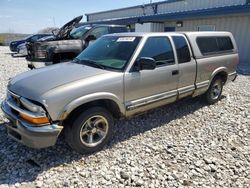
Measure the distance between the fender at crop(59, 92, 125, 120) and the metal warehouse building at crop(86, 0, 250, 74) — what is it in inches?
337

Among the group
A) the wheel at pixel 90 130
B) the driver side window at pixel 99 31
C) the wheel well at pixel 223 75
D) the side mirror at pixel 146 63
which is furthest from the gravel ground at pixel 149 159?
the driver side window at pixel 99 31

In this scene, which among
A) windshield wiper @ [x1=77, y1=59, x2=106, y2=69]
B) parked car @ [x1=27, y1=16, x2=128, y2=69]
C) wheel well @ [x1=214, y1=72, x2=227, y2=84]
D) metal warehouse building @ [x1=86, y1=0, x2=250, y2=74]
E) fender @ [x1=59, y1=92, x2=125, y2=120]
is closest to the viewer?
fender @ [x1=59, y1=92, x2=125, y2=120]

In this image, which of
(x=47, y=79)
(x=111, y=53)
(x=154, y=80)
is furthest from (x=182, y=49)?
(x=47, y=79)

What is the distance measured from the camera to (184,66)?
4.60 meters

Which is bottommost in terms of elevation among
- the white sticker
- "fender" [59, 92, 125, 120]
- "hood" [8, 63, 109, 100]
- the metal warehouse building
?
"fender" [59, 92, 125, 120]

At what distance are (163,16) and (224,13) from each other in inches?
190

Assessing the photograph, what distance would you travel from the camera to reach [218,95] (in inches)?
239

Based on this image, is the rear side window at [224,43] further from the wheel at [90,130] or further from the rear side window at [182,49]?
the wheel at [90,130]

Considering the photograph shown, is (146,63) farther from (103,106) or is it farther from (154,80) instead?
(103,106)

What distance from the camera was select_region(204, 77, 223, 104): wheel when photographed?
5.71 meters

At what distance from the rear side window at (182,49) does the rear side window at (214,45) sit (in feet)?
1.77

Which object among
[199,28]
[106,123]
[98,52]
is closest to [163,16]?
[199,28]

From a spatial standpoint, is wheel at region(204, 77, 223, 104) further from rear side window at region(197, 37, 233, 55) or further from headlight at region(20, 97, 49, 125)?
headlight at region(20, 97, 49, 125)

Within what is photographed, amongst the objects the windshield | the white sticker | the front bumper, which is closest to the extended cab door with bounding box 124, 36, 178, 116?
the white sticker
